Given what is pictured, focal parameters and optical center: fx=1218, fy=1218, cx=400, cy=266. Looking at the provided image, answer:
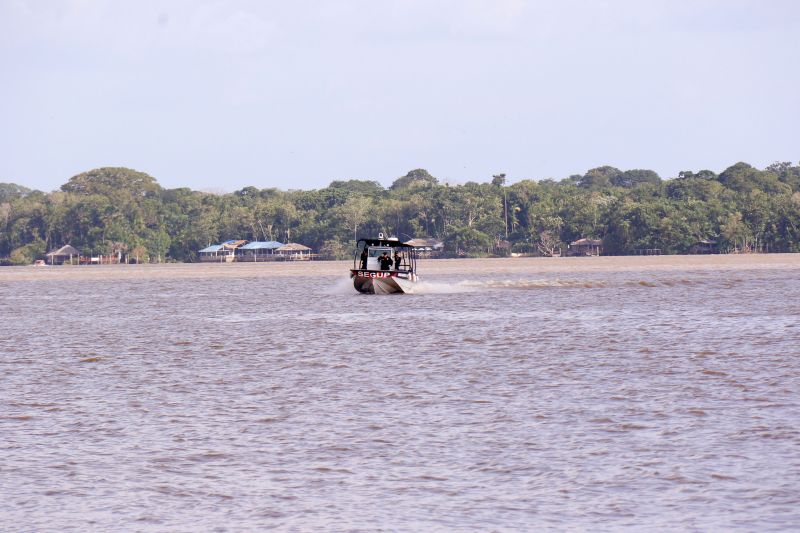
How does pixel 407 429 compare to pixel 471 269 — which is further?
pixel 471 269

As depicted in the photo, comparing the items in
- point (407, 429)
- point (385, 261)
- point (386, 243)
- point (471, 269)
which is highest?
point (386, 243)

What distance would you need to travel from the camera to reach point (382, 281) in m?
61.6

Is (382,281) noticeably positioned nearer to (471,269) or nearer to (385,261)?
(385,261)

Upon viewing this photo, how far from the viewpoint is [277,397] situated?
77.2 feet

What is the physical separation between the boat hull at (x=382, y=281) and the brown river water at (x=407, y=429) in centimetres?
1967

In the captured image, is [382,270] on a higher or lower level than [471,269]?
higher

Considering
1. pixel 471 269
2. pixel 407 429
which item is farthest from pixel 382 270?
pixel 471 269

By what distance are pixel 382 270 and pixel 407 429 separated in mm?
41892

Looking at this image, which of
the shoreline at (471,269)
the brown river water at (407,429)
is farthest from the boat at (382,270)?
the shoreline at (471,269)

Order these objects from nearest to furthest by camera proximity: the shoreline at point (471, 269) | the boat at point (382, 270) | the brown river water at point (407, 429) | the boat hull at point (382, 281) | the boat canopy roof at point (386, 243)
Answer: the brown river water at point (407, 429)
the boat canopy roof at point (386, 243)
the boat at point (382, 270)
the boat hull at point (382, 281)
the shoreline at point (471, 269)

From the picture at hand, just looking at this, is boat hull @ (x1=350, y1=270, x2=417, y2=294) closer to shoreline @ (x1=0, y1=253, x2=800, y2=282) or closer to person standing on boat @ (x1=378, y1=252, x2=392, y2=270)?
person standing on boat @ (x1=378, y1=252, x2=392, y2=270)

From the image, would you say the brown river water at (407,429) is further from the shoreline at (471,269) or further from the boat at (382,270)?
the shoreline at (471,269)

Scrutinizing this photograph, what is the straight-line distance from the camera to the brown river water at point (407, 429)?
46.3 feet

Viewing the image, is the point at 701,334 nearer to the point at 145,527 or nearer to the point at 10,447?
the point at 10,447
